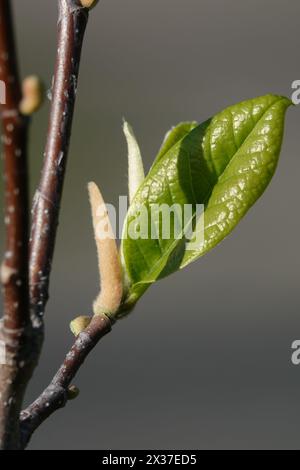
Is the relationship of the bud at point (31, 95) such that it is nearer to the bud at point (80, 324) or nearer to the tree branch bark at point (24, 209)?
the tree branch bark at point (24, 209)

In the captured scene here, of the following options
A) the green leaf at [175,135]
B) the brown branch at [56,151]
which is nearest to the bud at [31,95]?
the brown branch at [56,151]

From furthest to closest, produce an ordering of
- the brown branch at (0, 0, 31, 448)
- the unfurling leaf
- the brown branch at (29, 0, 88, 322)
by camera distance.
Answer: the unfurling leaf, the brown branch at (29, 0, 88, 322), the brown branch at (0, 0, 31, 448)

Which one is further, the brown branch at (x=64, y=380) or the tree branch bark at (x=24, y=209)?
the brown branch at (x=64, y=380)

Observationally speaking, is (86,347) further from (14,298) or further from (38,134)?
(38,134)

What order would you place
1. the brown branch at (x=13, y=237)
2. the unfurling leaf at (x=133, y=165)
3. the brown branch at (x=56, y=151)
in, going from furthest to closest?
the unfurling leaf at (x=133, y=165) < the brown branch at (x=56, y=151) < the brown branch at (x=13, y=237)

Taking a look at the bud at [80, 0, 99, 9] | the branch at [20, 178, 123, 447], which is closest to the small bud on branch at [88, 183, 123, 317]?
the branch at [20, 178, 123, 447]

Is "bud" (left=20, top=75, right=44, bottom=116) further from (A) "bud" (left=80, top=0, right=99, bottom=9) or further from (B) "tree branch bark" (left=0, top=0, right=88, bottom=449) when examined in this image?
(A) "bud" (left=80, top=0, right=99, bottom=9)
